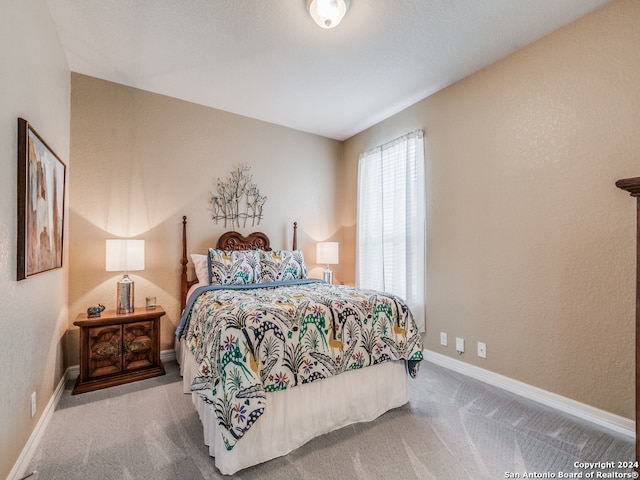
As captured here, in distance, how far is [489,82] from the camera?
2.75 meters

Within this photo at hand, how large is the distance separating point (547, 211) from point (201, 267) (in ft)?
10.3

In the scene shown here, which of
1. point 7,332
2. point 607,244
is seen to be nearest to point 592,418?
point 607,244

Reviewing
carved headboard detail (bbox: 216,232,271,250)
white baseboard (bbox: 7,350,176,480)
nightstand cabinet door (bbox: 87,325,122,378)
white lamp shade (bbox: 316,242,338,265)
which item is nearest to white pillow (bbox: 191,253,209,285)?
carved headboard detail (bbox: 216,232,271,250)

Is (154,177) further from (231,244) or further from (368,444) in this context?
(368,444)

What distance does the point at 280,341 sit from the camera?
5.88 feet

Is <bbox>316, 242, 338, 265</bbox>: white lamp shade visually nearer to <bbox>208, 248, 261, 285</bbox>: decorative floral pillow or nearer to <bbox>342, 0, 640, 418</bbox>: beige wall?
<bbox>208, 248, 261, 285</bbox>: decorative floral pillow

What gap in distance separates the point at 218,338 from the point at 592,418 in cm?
254

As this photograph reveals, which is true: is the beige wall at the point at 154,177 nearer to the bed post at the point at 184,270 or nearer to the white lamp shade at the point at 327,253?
the bed post at the point at 184,270

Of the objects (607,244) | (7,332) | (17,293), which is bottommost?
(7,332)

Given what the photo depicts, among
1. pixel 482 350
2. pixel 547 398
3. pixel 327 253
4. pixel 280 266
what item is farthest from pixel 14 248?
pixel 547 398

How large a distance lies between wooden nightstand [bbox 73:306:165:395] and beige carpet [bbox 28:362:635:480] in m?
0.19

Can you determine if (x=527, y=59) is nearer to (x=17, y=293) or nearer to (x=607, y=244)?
(x=607, y=244)

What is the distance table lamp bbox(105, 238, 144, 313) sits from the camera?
106 inches

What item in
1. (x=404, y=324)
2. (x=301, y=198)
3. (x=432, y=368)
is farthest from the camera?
(x=301, y=198)
